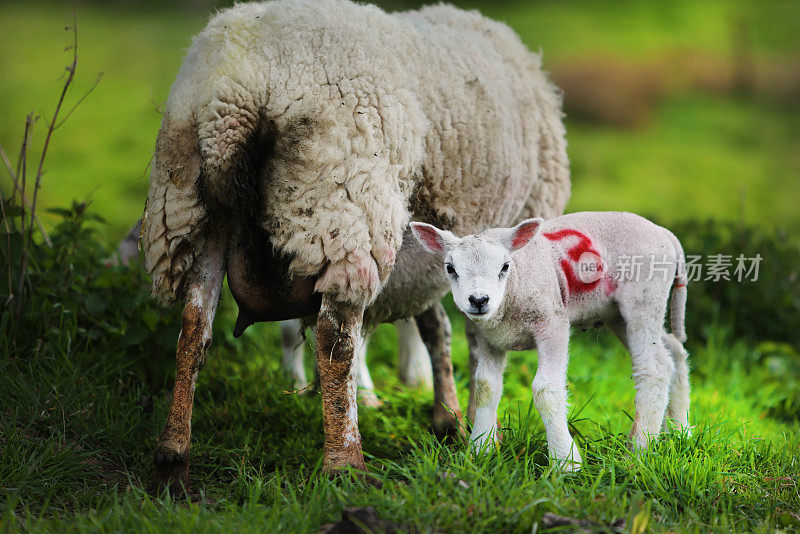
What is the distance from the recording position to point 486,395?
10.8ft

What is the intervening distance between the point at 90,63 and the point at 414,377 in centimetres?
999

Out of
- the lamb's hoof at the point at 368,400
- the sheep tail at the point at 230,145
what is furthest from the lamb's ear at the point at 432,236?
the lamb's hoof at the point at 368,400

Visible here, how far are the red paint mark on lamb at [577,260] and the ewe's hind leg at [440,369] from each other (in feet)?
3.51

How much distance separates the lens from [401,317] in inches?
155

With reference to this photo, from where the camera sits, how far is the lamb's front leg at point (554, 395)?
3.16 metres

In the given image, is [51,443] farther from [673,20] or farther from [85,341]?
[673,20]

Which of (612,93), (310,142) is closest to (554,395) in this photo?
(310,142)

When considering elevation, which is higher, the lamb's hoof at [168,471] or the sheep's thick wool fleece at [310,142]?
the sheep's thick wool fleece at [310,142]

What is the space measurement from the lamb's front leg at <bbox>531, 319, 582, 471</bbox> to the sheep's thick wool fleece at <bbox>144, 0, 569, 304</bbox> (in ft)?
2.33

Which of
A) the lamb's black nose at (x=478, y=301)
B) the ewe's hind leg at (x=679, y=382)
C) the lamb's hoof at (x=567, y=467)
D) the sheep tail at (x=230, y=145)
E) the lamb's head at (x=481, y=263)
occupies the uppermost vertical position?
the sheep tail at (x=230, y=145)

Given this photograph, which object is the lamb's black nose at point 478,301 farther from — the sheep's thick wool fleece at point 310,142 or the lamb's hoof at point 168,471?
the lamb's hoof at point 168,471

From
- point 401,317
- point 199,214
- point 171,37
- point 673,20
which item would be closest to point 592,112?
point 673,20

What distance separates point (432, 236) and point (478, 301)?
43cm

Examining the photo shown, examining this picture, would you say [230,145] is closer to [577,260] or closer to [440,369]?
[577,260]
